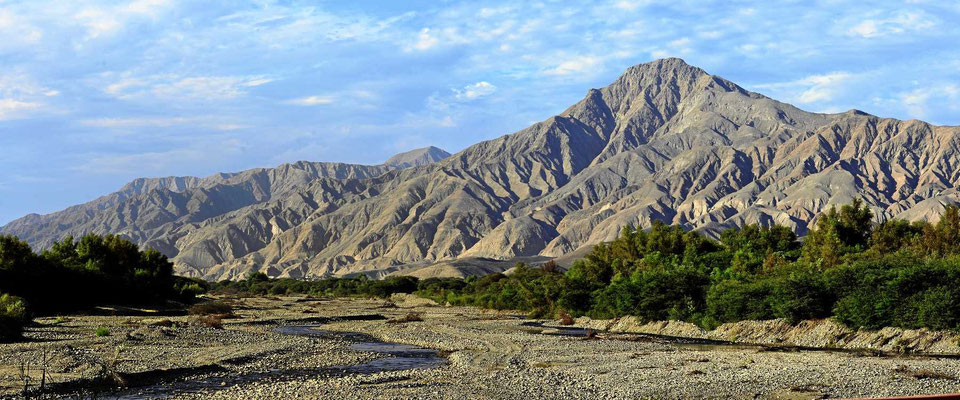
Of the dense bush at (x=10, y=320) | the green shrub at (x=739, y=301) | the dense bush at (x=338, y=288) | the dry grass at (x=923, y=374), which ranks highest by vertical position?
the dense bush at (x=10, y=320)

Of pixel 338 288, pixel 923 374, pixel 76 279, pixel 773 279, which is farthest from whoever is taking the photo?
pixel 338 288

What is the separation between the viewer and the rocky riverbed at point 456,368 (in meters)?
22.6

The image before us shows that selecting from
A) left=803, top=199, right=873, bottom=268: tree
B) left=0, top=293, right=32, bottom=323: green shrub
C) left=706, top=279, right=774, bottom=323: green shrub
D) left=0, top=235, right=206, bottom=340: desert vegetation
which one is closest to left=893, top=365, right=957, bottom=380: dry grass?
left=706, top=279, right=774, bottom=323: green shrub

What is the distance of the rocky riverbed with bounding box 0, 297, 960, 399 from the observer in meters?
22.6

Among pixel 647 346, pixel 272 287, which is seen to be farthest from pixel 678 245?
pixel 272 287

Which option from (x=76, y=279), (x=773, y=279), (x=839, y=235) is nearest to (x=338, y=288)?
(x=76, y=279)

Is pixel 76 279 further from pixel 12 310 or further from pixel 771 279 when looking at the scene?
pixel 771 279

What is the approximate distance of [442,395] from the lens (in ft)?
72.8

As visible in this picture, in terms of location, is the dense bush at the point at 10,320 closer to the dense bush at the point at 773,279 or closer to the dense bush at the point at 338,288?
the dense bush at the point at 773,279

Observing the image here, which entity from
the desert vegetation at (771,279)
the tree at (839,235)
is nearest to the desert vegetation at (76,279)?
the desert vegetation at (771,279)

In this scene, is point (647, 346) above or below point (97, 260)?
below

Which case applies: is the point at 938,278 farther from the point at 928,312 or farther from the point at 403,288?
the point at 403,288

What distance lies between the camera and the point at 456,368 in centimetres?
2931

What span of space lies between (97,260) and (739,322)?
2154 inches
